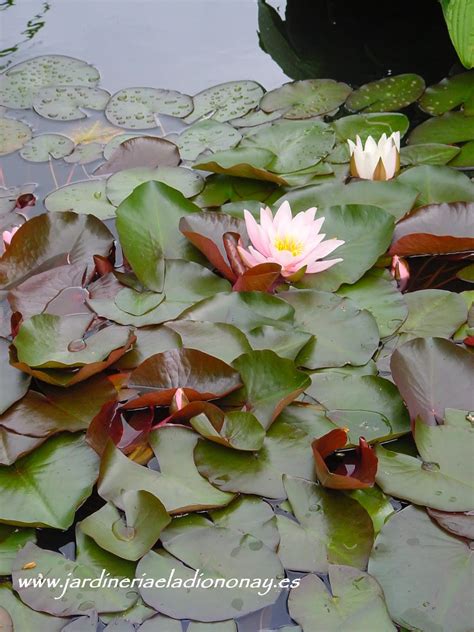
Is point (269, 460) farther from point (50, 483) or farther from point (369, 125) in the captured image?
point (369, 125)

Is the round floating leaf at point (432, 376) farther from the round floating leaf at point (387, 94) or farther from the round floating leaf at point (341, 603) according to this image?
the round floating leaf at point (387, 94)

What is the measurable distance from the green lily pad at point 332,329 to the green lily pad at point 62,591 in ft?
1.97

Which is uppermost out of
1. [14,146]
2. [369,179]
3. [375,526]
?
[14,146]

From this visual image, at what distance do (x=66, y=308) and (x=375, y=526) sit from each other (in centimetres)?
85

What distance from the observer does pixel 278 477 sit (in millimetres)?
1294

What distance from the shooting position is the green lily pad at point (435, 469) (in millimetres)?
1238

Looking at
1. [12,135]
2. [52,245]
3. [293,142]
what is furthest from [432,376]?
[12,135]

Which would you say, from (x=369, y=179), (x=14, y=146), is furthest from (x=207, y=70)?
(x=369, y=179)

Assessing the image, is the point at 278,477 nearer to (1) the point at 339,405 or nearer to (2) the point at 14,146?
(1) the point at 339,405

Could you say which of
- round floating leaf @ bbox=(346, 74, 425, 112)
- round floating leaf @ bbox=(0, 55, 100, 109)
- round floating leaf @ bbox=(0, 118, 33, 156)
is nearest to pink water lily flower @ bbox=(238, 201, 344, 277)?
round floating leaf @ bbox=(346, 74, 425, 112)

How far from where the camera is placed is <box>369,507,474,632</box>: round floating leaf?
43.3 inches

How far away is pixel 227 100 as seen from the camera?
257cm

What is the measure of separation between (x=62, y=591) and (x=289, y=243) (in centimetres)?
90

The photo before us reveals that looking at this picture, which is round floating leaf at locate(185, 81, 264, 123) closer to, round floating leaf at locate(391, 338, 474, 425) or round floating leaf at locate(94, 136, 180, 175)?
round floating leaf at locate(94, 136, 180, 175)
